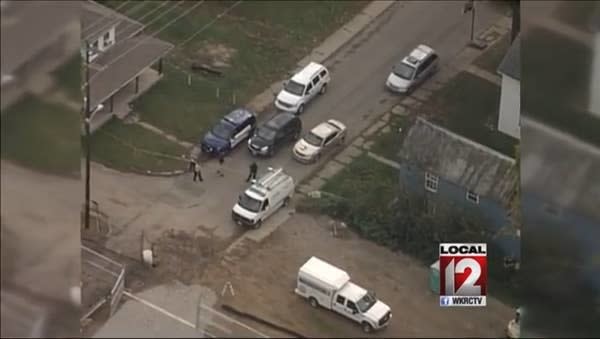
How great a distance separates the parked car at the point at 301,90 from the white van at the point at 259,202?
2.75 ft

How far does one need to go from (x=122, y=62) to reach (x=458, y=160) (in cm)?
180

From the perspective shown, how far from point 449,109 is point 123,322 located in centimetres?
318

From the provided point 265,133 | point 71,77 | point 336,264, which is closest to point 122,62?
point 265,133

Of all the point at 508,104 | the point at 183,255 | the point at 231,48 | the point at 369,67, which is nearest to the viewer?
the point at 183,255

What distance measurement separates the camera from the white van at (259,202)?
4039 millimetres

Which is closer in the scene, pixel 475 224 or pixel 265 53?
pixel 475 224

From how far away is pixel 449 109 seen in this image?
505 centimetres

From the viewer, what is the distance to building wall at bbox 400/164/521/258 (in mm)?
3902

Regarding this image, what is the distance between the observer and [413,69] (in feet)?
17.6

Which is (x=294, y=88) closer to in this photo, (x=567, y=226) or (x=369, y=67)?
(x=369, y=67)

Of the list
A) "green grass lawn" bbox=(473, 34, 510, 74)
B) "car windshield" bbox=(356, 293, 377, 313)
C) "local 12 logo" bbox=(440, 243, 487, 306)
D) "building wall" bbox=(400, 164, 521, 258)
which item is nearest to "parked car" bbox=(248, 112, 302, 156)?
"building wall" bbox=(400, 164, 521, 258)

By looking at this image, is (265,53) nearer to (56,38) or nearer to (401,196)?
(401,196)

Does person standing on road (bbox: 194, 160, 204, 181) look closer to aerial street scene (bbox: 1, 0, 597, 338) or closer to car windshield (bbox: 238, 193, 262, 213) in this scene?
aerial street scene (bbox: 1, 0, 597, 338)

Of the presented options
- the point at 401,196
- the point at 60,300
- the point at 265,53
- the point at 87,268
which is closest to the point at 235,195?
the point at 401,196
